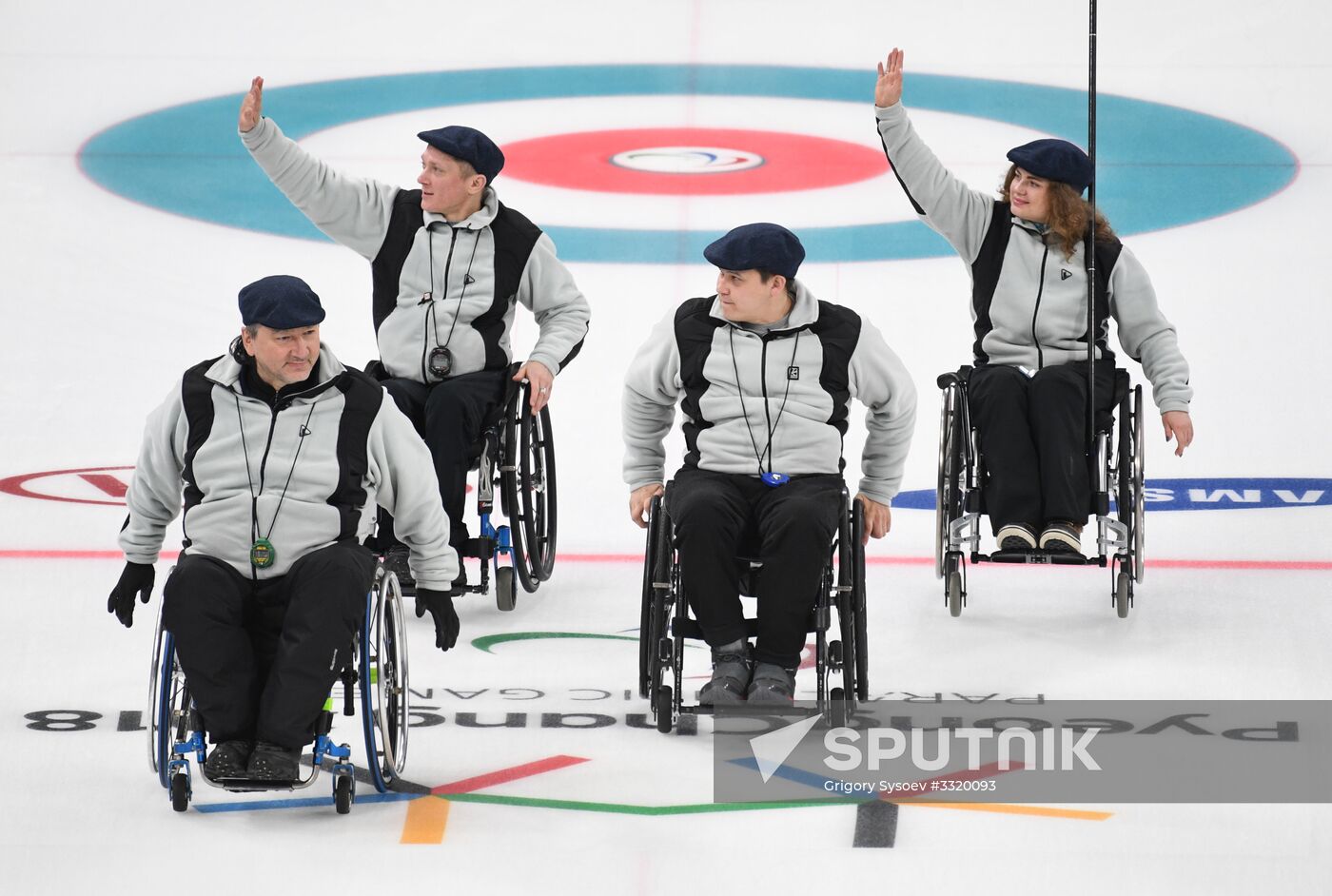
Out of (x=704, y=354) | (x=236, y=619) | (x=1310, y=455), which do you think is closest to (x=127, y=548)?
(x=236, y=619)

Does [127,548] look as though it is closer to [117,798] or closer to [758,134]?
[117,798]

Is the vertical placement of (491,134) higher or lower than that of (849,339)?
higher

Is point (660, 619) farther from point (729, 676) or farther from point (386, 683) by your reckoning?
point (386, 683)

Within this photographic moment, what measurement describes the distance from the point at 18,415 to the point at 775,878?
369 centimetres

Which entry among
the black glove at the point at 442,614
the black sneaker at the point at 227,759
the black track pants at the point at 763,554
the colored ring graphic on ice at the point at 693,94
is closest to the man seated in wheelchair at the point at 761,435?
the black track pants at the point at 763,554

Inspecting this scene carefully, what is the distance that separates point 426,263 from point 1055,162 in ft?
4.81

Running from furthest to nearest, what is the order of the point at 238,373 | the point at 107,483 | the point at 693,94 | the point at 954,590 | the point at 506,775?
the point at 693,94 → the point at 107,483 → the point at 954,590 → the point at 506,775 → the point at 238,373

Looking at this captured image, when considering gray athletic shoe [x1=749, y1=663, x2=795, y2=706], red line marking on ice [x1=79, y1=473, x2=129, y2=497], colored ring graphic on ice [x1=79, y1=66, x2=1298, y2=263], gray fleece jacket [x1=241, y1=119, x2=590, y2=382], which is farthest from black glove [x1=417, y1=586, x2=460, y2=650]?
colored ring graphic on ice [x1=79, y1=66, x2=1298, y2=263]

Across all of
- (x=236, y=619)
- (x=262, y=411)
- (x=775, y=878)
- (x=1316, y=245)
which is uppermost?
(x=1316, y=245)

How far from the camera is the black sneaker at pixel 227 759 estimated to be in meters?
3.33

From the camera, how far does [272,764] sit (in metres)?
3.33

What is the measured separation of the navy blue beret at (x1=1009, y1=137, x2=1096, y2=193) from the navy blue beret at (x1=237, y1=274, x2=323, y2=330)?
6.41ft

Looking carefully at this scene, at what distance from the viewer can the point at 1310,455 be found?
6.01m

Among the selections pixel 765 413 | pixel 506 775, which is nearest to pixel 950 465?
pixel 765 413
